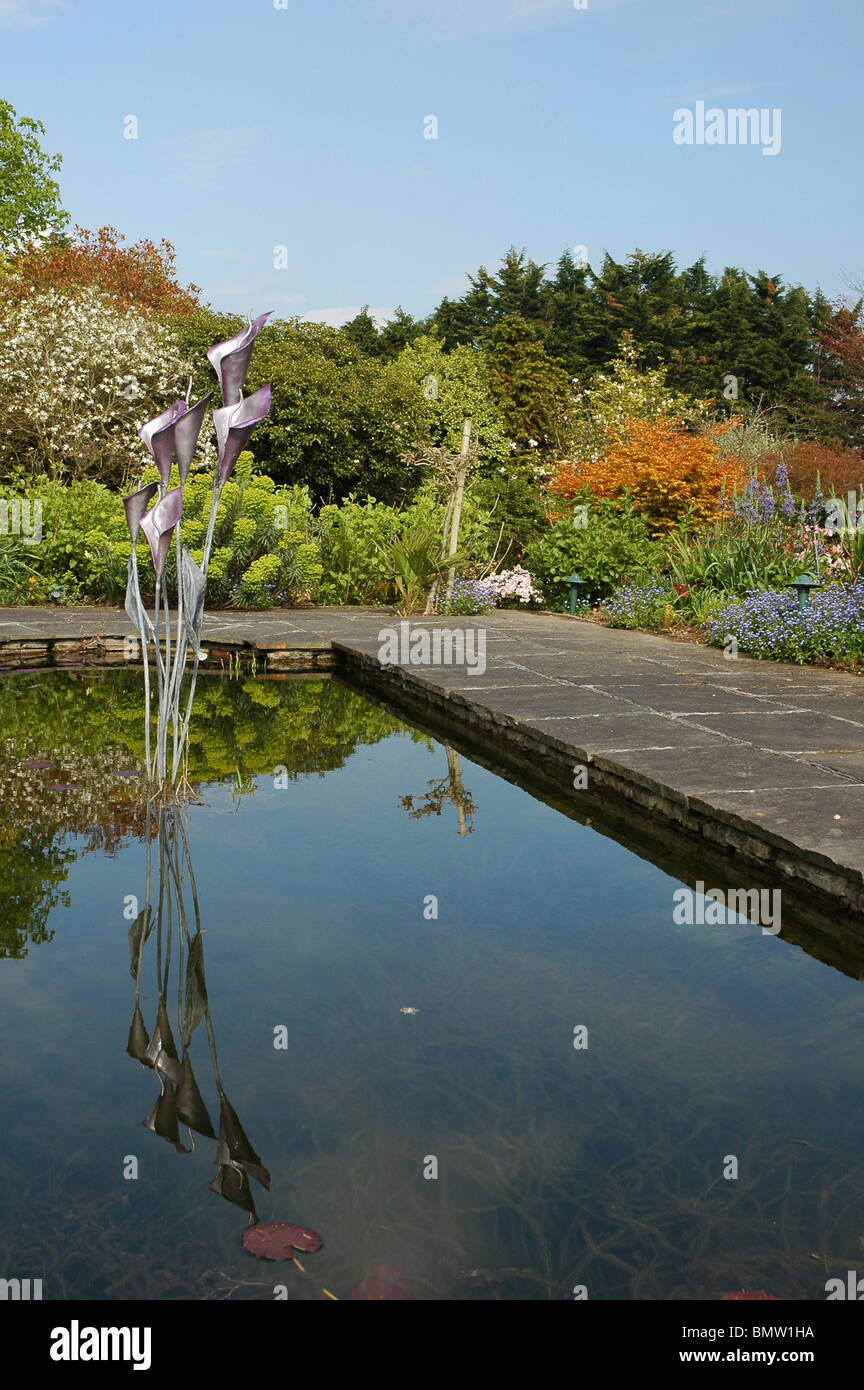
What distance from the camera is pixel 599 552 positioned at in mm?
10398

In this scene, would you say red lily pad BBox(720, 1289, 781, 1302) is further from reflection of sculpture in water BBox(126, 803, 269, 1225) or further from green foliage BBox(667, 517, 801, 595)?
green foliage BBox(667, 517, 801, 595)

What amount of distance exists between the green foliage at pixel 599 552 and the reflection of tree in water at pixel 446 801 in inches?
241

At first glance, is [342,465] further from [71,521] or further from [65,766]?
[65,766]

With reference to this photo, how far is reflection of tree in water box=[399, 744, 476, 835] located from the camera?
4.00 meters

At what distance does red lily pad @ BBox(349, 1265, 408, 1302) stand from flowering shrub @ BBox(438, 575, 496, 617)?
868cm

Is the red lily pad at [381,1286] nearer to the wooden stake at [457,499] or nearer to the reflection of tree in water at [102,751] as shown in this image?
the reflection of tree in water at [102,751]

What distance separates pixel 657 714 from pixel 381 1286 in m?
3.84

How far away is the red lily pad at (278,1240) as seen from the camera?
1.60m

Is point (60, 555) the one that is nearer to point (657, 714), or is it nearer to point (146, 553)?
point (146, 553)

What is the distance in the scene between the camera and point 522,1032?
2316 millimetres

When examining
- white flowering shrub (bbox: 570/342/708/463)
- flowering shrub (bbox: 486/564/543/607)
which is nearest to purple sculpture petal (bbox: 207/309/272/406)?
flowering shrub (bbox: 486/564/543/607)

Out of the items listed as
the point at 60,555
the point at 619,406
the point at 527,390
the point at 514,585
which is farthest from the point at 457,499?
the point at 527,390

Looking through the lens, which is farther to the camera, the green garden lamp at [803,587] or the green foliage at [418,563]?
the green foliage at [418,563]

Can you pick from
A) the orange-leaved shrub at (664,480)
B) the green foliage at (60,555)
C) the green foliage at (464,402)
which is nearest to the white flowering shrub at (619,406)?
the green foliage at (464,402)
